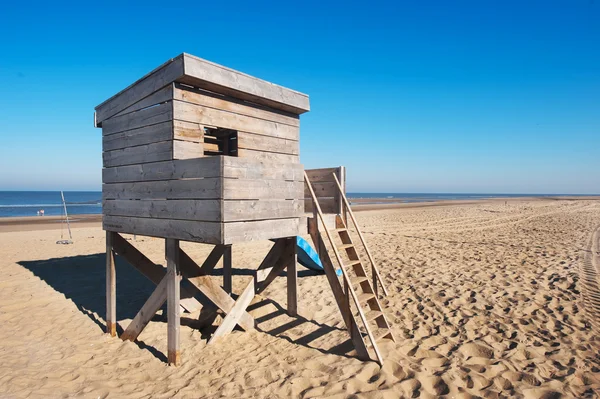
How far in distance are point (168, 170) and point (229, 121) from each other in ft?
3.92

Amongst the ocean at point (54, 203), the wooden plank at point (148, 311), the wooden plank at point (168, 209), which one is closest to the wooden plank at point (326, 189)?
the wooden plank at point (168, 209)

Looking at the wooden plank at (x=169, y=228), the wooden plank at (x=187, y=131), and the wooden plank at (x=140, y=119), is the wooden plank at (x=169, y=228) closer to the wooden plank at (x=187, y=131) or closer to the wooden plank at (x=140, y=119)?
the wooden plank at (x=187, y=131)

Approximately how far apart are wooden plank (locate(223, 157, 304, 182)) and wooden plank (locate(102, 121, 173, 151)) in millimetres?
1110

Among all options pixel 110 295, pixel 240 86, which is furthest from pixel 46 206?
pixel 240 86

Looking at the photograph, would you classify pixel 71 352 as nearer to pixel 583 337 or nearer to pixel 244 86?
pixel 244 86

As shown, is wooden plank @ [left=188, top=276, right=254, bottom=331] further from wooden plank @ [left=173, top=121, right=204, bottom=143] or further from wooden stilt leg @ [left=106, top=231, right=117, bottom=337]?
wooden plank @ [left=173, top=121, right=204, bottom=143]

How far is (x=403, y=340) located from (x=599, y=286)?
5.32 metres

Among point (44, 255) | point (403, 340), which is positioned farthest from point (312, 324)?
point (44, 255)

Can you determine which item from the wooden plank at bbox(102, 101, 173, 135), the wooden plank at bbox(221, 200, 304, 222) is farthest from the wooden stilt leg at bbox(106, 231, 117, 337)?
the wooden plank at bbox(221, 200, 304, 222)

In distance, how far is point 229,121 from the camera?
570 centimetres

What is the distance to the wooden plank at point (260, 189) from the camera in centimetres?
472

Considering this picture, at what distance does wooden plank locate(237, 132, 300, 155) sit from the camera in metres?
5.90

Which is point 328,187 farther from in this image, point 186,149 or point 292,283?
point 186,149

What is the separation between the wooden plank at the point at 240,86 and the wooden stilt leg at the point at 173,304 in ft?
7.78
